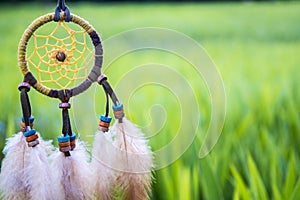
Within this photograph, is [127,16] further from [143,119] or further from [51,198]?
[51,198]

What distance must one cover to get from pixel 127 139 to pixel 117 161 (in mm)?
17

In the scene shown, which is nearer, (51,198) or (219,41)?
(51,198)

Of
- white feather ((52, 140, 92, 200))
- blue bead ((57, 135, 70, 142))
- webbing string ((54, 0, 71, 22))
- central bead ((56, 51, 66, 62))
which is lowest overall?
white feather ((52, 140, 92, 200))

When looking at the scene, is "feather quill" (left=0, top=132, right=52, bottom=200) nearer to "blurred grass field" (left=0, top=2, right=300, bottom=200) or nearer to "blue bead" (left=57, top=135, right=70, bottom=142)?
"blue bead" (left=57, top=135, right=70, bottom=142)

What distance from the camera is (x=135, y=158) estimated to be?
327mm

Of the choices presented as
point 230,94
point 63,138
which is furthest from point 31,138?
point 230,94

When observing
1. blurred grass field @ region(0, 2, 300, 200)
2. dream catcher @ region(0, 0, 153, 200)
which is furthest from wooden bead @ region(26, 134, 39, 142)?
blurred grass field @ region(0, 2, 300, 200)

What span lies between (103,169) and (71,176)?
0.9 inches

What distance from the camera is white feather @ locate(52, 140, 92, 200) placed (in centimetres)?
31

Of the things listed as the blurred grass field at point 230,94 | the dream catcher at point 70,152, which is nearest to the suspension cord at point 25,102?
the dream catcher at point 70,152

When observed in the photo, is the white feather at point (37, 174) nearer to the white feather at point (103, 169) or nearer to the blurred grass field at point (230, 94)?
the white feather at point (103, 169)

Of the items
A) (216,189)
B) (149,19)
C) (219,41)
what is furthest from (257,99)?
(149,19)

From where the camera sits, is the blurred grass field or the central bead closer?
the central bead

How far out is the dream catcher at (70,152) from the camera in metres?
0.32
